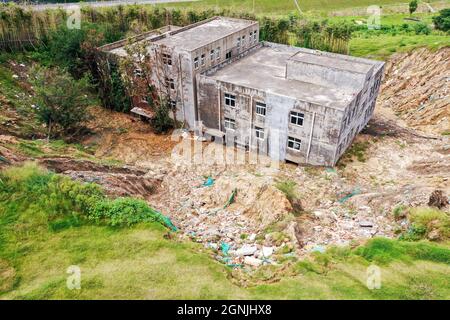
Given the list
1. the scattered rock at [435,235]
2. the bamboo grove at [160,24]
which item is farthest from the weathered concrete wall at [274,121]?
the bamboo grove at [160,24]

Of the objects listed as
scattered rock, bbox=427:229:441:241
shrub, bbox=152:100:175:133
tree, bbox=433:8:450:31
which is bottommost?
shrub, bbox=152:100:175:133

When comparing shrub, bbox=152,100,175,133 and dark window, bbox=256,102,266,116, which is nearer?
dark window, bbox=256,102,266,116

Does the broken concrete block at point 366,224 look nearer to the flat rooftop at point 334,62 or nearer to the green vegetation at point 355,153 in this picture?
the green vegetation at point 355,153

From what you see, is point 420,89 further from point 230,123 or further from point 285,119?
point 230,123

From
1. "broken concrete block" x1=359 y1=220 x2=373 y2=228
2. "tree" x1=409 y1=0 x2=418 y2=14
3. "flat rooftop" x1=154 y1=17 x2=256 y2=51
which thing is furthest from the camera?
"tree" x1=409 y1=0 x2=418 y2=14

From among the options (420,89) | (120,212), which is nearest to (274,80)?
(420,89)

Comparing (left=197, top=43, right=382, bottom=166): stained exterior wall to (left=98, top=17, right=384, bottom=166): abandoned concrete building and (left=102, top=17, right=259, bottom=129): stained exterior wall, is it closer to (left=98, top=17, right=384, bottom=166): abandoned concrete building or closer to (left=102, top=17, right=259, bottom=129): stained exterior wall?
(left=98, top=17, right=384, bottom=166): abandoned concrete building

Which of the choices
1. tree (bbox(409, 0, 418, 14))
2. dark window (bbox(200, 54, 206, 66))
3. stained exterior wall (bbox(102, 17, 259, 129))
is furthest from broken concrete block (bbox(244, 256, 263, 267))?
tree (bbox(409, 0, 418, 14))
